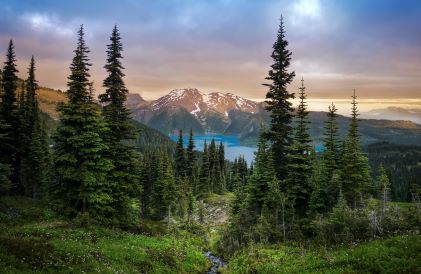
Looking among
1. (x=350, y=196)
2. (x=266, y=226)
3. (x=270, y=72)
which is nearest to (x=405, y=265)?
(x=266, y=226)

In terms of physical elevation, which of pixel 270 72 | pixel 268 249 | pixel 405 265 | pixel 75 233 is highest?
pixel 270 72

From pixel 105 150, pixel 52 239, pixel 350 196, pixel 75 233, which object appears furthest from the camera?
pixel 350 196

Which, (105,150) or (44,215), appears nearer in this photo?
(44,215)

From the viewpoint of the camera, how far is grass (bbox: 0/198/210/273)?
50.6 ft

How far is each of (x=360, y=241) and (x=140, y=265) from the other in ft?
44.5

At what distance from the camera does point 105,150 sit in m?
33.8

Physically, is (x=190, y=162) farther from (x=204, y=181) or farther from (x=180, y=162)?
(x=204, y=181)

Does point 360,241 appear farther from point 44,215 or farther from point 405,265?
point 44,215

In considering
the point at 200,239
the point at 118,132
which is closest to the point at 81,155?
the point at 118,132

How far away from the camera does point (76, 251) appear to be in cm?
1908

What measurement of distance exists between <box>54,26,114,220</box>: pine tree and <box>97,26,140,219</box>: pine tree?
47.0 inches

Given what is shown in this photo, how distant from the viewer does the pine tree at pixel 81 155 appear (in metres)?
31.7

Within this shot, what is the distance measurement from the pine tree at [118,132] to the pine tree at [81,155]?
3.92 feet

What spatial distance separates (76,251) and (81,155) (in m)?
15.4
